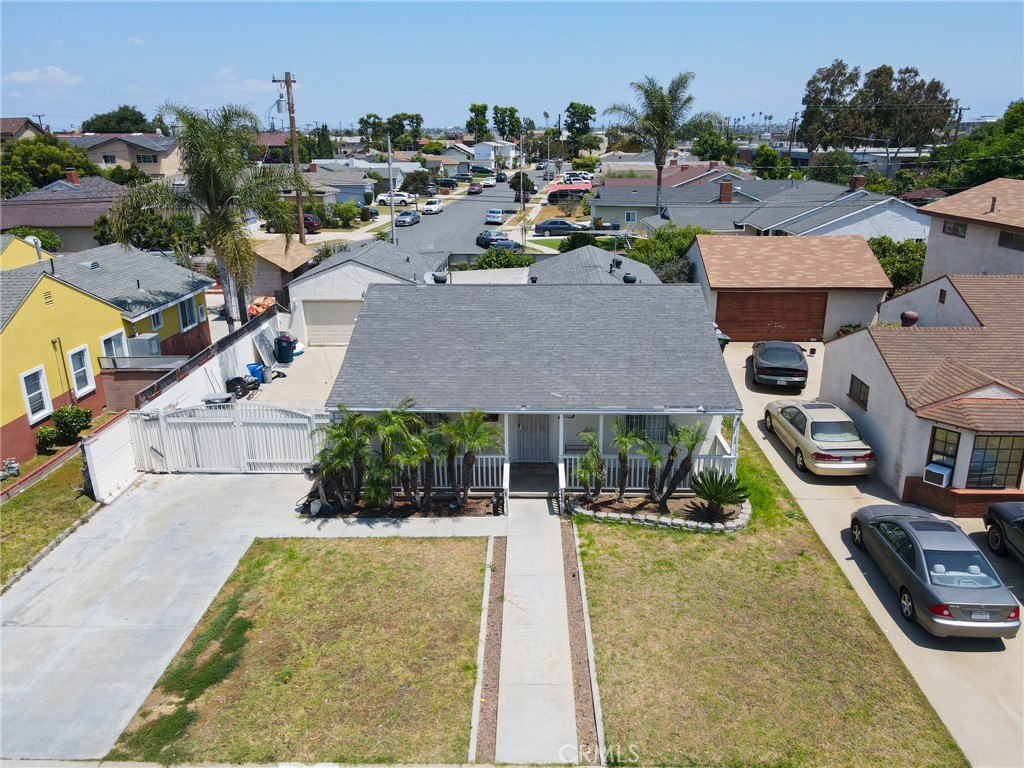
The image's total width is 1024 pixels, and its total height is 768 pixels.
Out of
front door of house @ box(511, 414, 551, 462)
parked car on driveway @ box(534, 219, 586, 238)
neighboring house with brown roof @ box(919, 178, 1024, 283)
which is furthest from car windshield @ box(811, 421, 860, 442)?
parked car on driveway @ box(534, 219, 586, 238)

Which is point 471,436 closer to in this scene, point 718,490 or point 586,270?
point 718,490

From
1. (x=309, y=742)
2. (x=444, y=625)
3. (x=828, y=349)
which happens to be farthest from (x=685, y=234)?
(x=309, y=742)

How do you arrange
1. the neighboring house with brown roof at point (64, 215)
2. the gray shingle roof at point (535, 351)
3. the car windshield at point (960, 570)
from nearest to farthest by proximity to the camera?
the car windshield at point (960, 570) → the gray shingle roof at point (535, 351) → the neighboring house with brown roof at point (64, 215)

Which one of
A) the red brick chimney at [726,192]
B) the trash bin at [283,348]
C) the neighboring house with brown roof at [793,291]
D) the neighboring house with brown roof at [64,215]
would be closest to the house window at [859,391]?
the neighboring house with brown roof at [793,291]

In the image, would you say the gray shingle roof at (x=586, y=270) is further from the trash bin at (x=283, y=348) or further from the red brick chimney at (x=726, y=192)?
the red brick chimney at (x=726, y=192)

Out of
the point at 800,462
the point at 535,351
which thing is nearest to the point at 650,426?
the point at 535,351
